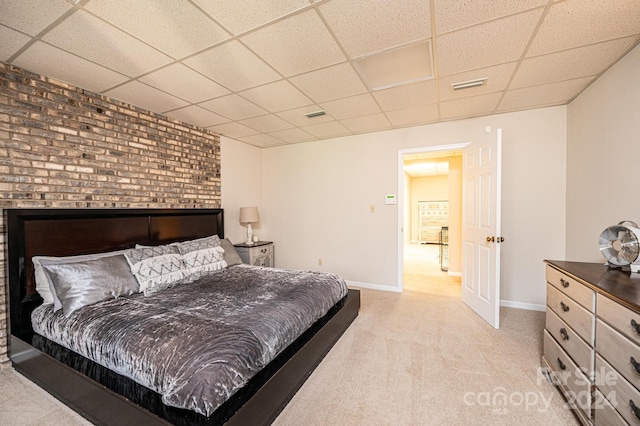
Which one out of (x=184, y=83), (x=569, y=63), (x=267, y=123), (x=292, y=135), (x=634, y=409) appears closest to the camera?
(x=634, y=409)

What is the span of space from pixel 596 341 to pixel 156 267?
3.38m

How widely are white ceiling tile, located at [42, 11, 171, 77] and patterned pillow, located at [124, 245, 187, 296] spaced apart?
5.67 feet

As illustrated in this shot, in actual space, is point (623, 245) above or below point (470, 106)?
below

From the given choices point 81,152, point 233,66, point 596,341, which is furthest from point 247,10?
point 596,341

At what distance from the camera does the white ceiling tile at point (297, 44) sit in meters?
1.77

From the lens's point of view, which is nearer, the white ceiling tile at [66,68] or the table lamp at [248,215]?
the white ceiling tile at [66,68]

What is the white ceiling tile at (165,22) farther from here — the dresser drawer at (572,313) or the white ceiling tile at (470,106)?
the dresser drawer at (572,313)

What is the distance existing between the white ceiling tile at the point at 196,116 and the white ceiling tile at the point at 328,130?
1.27m

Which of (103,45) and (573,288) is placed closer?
(573,288)

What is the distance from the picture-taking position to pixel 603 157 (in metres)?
2.44

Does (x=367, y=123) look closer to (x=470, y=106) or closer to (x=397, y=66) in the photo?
(x=470, y=106)

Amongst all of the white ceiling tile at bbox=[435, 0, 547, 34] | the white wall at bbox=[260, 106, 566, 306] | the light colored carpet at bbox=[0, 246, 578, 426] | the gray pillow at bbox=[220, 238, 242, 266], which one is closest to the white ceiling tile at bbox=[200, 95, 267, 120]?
the white wall at bbox=[260, 106, 566, 306]

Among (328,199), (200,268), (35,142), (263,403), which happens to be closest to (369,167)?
(328,199)

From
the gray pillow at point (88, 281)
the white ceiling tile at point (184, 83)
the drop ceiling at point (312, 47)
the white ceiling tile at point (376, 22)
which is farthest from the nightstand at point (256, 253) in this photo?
the white ceiling tile at point (376, 22)
